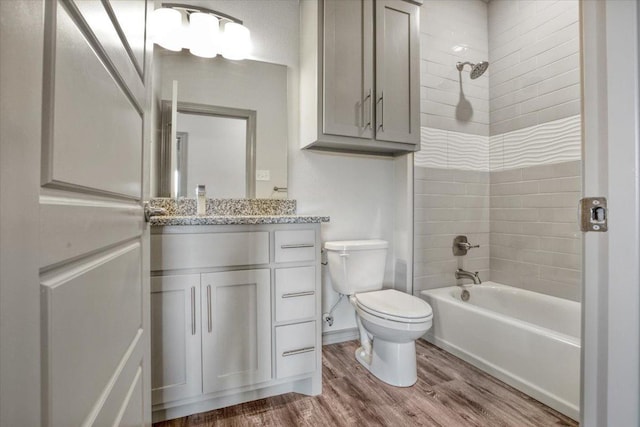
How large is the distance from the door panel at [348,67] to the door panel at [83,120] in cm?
133

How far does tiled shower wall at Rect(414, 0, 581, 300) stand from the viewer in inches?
81.2

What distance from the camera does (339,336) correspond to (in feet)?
7.22

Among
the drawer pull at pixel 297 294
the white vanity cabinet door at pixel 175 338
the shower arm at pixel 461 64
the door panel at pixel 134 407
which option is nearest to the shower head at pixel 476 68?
the shower arm at pixel 461 64

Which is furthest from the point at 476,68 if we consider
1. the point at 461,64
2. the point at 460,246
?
the point at 460,246

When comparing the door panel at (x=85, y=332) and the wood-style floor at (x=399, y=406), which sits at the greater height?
the door panel at (x=85, y=332)

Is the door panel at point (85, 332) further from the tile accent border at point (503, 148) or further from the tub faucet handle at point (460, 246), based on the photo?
the tub faucet handle at point (460, 246)

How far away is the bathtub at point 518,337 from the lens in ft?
4.68

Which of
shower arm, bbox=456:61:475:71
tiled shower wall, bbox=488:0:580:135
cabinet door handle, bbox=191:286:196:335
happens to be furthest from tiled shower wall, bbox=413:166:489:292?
cabinet door handle, bbox=191:286:196:335

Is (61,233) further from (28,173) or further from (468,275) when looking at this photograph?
(468,275)

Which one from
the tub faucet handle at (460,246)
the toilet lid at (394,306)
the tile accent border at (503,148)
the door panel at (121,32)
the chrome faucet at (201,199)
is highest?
the tile accent border at (503,148)

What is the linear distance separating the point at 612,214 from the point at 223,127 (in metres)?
1.82

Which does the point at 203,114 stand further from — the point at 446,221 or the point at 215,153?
the point at 446,221

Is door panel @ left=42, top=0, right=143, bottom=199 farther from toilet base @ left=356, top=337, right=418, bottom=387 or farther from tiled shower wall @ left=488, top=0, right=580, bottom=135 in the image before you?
tiled shower wall @ left=488, top=0, right=580, bottom=135

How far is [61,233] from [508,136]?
9.28ft
